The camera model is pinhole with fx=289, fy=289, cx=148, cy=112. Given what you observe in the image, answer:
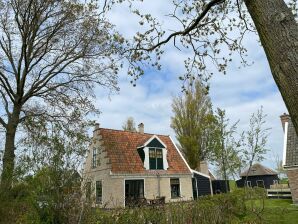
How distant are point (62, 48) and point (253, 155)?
45.8 ft

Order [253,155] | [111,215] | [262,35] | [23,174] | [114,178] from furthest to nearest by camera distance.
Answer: [114,178], [253,155], [23,174], [111,215], [262,35]

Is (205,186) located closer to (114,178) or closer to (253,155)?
(114,178)

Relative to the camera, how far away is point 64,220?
6797 millimetres

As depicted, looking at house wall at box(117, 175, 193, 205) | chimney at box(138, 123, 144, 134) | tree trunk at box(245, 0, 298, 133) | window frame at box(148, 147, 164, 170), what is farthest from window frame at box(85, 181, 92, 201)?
chimney at box(138, 123, 144, 134)

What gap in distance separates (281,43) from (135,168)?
25133mm

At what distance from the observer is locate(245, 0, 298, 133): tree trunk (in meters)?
3.04

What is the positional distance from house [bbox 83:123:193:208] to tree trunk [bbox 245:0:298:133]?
22.3m

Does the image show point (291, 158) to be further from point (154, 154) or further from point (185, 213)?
point (185, 213)

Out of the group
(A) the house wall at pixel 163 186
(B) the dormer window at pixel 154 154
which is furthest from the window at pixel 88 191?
(B) the dormer window at pixel 154 154

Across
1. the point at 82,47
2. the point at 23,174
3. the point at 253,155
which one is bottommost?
the point at 23,174

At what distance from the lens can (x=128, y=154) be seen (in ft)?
92.4

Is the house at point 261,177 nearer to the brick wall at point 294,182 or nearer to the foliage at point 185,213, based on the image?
the brick wall at point 294,182

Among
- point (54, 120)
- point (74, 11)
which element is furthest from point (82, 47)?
point (54, 120)

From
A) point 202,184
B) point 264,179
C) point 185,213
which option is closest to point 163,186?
point 202,184
